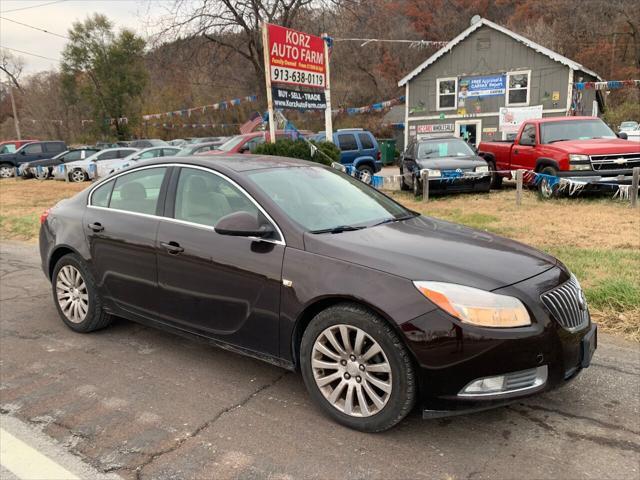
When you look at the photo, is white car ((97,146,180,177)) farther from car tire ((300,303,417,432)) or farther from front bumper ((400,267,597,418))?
front bumper ((400,267,597,418))

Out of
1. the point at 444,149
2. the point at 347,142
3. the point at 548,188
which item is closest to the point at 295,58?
the point at 444,149

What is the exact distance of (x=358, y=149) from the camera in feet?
57.3

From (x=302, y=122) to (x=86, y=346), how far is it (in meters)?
39.4

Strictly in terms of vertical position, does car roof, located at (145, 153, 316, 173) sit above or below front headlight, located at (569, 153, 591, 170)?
above

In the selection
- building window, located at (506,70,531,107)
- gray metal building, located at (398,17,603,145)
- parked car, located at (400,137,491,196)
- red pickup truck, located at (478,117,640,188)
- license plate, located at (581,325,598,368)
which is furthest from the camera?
building window, located at (506,70,531,107)

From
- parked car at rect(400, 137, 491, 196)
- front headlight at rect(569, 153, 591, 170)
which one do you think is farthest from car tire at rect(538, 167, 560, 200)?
parked car at rect(400, 137, 491, 196)

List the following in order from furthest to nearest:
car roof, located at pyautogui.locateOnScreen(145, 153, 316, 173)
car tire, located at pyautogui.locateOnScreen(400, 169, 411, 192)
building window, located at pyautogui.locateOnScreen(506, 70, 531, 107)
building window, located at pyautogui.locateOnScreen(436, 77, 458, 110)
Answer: building window, located at pyautogui.locateOnScreen(436, 77, 458, 110)
building window, located at pyautogui.locateOnScreen(506, 70, 531, 107)
car tire, located at pyautogui.locateOnScreen(400, 169, 411, 192)
car roof, located at pyautogui.locateOnScreen(145, 153, 316, 173)

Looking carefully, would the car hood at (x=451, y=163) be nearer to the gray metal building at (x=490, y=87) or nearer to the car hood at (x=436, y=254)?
the car hood at (x=436, y=254)

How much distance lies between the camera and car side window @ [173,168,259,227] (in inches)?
144

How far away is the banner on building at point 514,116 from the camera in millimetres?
25219

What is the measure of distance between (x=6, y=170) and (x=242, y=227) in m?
27.7

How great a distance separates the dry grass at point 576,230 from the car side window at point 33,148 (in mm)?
13413

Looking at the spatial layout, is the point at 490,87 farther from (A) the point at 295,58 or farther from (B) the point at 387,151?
(A) the point at 295,58

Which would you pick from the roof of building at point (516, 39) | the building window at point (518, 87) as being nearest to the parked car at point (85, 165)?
the roof of building at point (516, 39)
